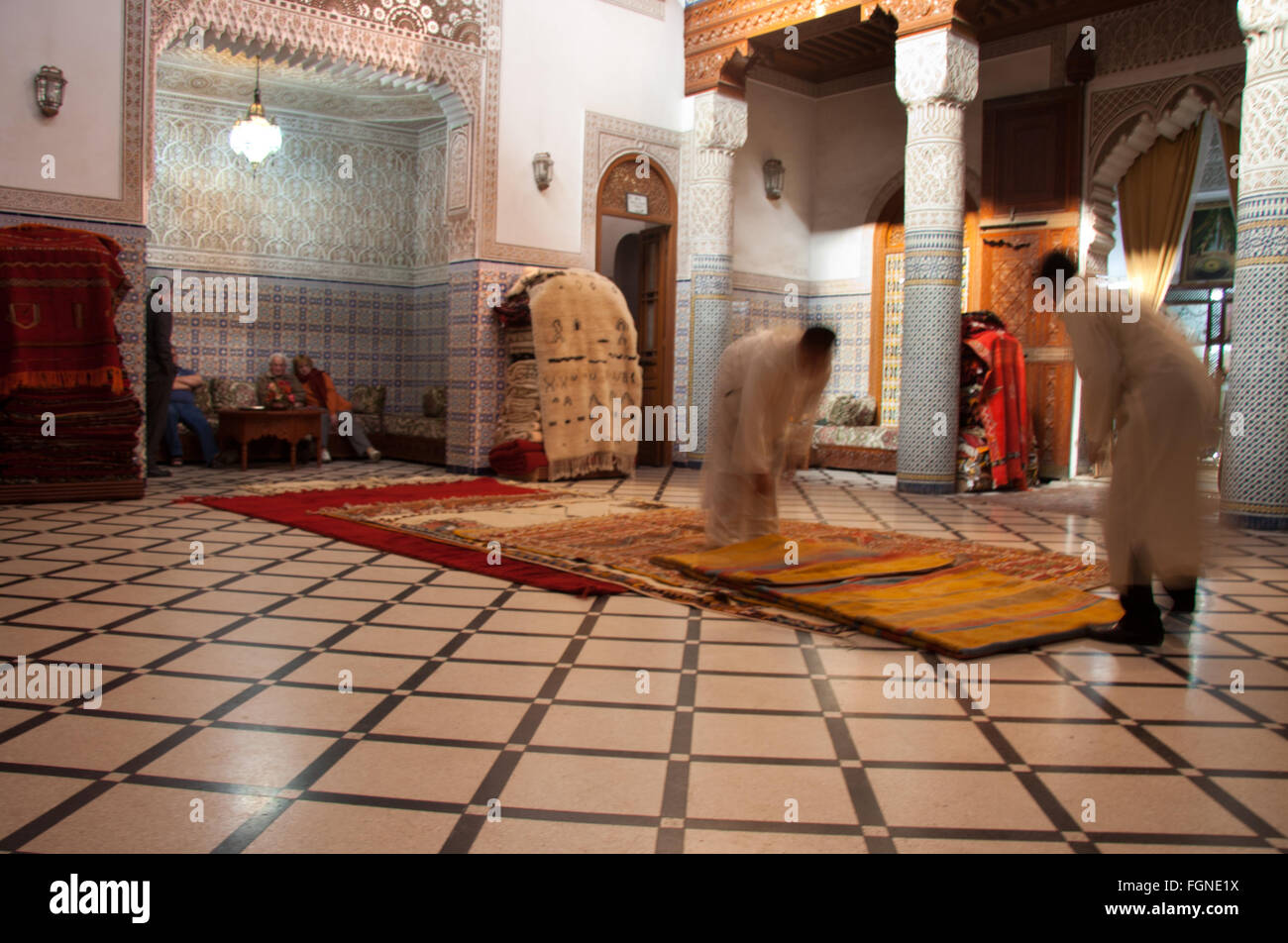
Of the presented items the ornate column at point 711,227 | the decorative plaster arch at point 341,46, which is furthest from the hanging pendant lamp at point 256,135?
the ornate column at point 711,227

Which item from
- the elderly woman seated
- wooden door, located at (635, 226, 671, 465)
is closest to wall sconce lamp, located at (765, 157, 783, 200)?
wooden door, located at (635, 226, 671, 465)

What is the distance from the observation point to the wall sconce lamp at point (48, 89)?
228 inches

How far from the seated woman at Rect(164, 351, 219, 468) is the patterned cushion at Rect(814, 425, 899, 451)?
5.44 metres

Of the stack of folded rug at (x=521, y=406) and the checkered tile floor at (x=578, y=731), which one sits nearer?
the checkered tile floor at (x=578, y=731)

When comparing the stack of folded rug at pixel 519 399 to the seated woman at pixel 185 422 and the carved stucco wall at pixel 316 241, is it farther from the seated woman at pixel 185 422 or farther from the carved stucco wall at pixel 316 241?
the seated woman at pixel 185 422

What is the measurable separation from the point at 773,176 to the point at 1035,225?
2.61m

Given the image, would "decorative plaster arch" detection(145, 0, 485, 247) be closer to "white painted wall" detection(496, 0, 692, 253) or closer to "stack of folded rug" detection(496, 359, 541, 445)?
"white painted wall" detection(496, 0, 692, 253)

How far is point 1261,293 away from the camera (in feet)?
18.8

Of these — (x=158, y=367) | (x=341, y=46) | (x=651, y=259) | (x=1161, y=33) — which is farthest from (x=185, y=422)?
(x=1161, y=33)

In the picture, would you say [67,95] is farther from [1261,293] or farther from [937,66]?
[1261,293]

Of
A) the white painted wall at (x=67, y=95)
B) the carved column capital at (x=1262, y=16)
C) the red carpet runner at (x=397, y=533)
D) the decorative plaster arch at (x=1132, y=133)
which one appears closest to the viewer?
the red carpet runner at (x=397, y=533)

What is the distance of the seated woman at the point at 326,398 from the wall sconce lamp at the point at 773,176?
15.2 feet

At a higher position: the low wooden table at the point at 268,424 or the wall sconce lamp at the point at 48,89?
the wall sconce lamp at the point at 48,89

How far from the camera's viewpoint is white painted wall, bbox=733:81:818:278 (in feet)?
31.9
